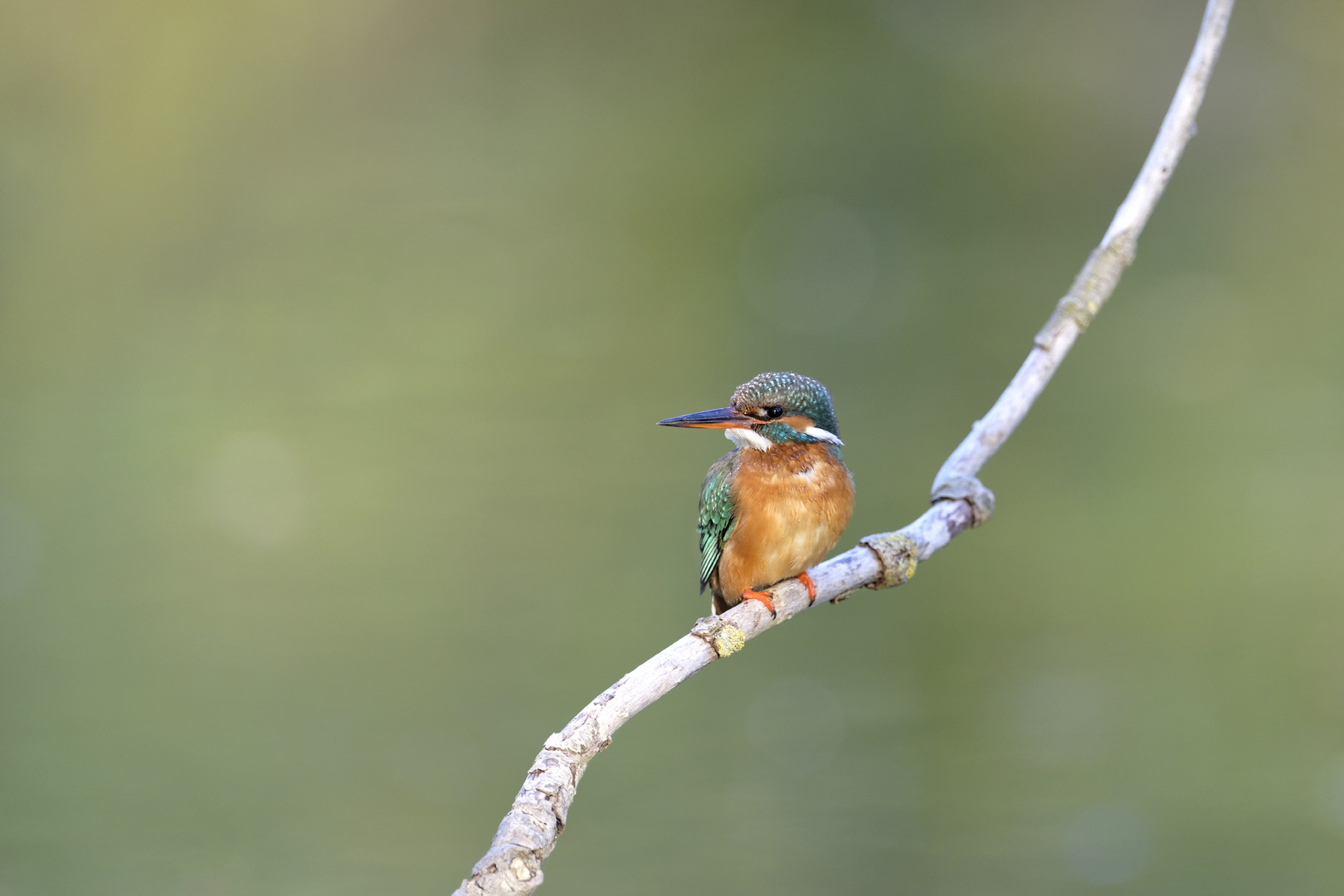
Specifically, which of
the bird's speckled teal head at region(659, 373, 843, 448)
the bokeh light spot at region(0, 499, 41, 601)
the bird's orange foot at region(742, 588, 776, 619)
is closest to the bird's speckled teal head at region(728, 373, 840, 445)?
the bird's speckled teal head at region(659, 373, 843, 448)

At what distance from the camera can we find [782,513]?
1594mm

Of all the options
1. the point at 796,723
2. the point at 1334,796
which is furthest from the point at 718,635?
the point at 1334,796

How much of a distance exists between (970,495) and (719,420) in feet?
1.44

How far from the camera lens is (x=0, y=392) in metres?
4.34

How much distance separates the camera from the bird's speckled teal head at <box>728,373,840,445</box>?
1.58m

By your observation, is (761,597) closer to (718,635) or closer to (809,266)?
(718,635)

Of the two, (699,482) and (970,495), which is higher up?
(699,482)

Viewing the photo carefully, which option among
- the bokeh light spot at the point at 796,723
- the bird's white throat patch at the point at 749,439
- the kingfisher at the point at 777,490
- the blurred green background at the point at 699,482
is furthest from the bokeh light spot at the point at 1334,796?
the bird's white throat patch at the point at 749,439

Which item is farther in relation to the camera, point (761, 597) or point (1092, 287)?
point (1092, 287)

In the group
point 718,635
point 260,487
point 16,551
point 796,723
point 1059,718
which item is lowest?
point 718,635

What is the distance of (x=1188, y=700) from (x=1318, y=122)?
2525 mm

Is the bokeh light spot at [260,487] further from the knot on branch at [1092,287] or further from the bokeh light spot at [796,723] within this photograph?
the knot on branch at [1092,287]

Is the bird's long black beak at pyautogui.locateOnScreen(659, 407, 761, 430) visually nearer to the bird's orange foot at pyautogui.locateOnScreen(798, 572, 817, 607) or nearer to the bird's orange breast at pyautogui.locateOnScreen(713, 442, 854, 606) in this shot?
the bird's orange breast at pyautogui.locateOnScreen(713, 442, 854, 606)

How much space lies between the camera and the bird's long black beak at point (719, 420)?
1.41m
